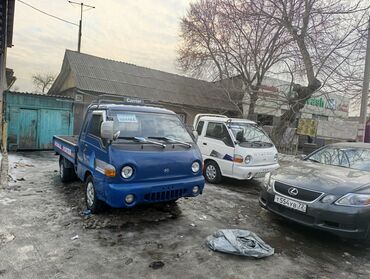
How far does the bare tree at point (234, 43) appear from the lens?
16833 millimetres

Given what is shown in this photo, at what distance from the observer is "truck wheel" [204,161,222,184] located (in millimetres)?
8250

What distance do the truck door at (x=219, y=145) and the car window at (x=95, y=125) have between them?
368 centimetres

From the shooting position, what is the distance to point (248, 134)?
8.32 meters

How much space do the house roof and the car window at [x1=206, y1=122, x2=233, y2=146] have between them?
10018 millimetres

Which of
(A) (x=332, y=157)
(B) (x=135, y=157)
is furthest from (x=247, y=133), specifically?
(B) (x=135, y=157)

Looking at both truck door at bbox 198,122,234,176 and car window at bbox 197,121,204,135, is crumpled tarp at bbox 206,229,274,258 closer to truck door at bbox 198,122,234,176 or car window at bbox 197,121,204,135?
truck door at bbox 198,122,234,176

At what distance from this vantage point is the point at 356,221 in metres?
4.29

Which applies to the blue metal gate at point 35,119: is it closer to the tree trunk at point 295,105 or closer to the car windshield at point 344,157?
the car windshield at point 344,157

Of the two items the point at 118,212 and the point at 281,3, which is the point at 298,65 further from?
the point at 118,212

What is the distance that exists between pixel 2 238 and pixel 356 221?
15.9ft

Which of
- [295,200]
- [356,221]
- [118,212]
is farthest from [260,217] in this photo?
[118,212]

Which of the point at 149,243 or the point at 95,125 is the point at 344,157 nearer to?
the point at 149,243

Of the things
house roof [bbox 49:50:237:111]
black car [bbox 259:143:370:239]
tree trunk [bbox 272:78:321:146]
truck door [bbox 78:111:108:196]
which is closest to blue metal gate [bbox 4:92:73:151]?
house roof [bbox 49:50:237:111]

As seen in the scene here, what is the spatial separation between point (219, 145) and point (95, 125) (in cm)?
376
